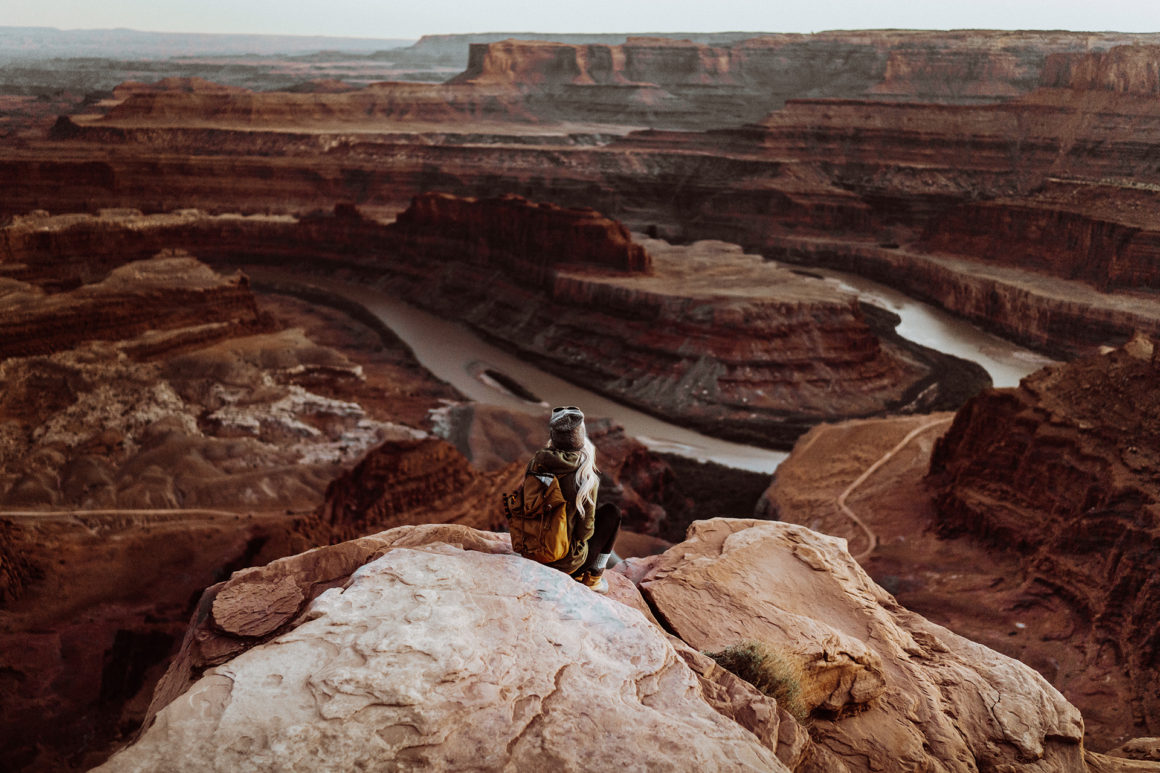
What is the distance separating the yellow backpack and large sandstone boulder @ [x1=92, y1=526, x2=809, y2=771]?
0.22m

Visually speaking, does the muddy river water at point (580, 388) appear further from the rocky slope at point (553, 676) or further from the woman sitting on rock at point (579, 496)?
the woman sitting on rock at point (579, 496)

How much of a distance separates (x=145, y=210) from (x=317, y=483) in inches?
1676

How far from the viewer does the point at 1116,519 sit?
14.9 metres

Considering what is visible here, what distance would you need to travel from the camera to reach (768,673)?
625 cm

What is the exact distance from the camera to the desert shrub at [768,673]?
6203 mm

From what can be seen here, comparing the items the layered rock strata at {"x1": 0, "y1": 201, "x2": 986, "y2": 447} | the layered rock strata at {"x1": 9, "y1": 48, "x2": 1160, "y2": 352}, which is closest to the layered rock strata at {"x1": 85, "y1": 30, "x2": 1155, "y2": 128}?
the layered rock strata at {"x1": 9, "y1": 48, "x2": 1160, "y2": 352}

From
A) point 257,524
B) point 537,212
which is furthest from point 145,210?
point 257,524

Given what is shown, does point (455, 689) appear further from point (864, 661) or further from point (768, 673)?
point (864, 661)

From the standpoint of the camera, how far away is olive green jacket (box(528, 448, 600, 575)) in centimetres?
660

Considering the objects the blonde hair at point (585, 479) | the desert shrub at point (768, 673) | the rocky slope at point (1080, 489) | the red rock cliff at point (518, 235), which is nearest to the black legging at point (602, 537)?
the blonde hair at point (585, 479)

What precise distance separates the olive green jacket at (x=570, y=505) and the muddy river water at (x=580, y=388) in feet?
74.9

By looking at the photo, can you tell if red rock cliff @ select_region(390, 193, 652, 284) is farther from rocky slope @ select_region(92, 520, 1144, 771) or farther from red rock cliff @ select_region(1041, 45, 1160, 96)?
rocky slope @ select_region(92, 520, 1144, 771)

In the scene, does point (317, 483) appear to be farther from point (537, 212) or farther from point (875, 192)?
point (875, 192)

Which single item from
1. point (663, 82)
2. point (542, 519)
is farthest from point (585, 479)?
point (663, 82)
